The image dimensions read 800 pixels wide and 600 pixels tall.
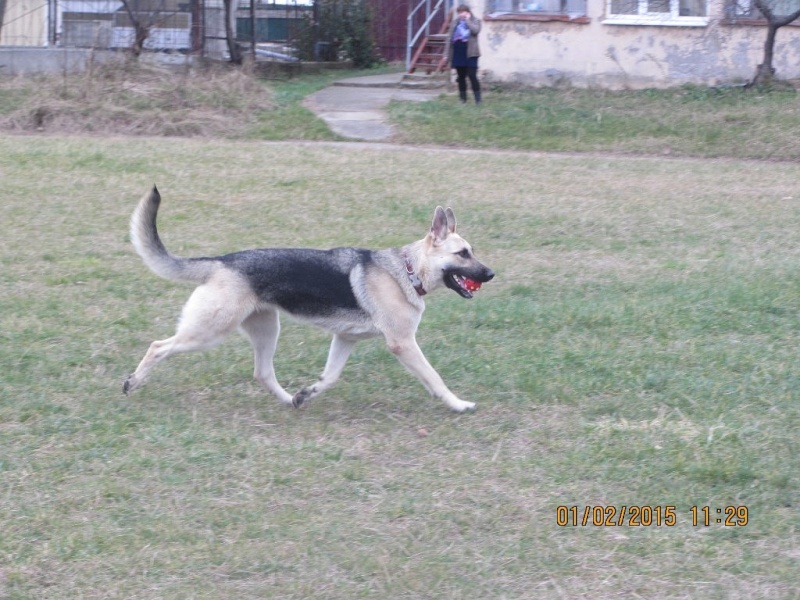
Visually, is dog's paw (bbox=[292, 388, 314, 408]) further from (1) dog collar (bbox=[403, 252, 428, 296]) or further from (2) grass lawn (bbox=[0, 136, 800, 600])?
(1) dog collar (bbox=[403, 252, 428, 296])

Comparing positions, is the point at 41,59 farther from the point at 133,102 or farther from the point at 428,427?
the point at 428,427

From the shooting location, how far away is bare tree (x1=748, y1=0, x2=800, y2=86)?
61.9ft

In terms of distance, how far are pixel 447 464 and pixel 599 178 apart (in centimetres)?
906

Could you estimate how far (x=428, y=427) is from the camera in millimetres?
5883

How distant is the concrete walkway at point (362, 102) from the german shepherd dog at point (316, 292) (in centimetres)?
1071

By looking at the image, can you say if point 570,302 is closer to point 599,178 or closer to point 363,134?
point 599,178

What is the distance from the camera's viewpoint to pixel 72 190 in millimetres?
11922

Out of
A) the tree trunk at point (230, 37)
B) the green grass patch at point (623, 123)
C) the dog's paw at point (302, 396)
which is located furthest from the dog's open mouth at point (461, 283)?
the tree trunk at point (230, 37)

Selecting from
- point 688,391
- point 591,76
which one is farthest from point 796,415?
point 591,76

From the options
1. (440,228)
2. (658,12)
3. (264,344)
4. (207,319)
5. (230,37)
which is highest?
(658,12)

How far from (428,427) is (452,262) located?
1017 millimetres

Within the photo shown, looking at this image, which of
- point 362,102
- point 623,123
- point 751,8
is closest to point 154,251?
point 623,123
